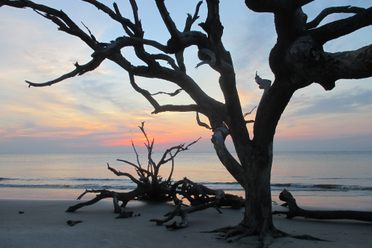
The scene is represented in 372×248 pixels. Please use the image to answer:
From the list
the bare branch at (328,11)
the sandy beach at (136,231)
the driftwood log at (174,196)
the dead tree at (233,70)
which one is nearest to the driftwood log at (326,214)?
the sandy beach at (136,231)

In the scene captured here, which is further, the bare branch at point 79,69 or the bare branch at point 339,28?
the bare branch at point 79,69

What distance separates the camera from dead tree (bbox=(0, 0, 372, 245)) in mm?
3668

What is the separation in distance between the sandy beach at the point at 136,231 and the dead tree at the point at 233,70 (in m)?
0.89

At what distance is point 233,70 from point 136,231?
11.9 feet

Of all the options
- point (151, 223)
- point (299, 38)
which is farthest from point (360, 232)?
point (299, 38)

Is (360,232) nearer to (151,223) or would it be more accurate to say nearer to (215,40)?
(151,223)

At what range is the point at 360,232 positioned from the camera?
800cm

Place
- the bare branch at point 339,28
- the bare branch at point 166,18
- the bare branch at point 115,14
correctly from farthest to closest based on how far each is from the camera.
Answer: the bare branch at point 115,14 → the bare branch at point 166,18 → the bare branch at point 339,28

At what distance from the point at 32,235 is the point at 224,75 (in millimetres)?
4258

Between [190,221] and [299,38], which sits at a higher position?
[299,38]

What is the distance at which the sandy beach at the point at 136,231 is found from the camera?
6641 mm

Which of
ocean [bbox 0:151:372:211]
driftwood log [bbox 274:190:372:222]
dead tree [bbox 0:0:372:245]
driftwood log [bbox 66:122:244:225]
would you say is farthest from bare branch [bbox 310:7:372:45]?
ocean [bbox 0:151:372:211]

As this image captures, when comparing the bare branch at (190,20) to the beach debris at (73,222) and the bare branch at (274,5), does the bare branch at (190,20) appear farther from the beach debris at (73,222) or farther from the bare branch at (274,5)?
the beach debris at (73,222)

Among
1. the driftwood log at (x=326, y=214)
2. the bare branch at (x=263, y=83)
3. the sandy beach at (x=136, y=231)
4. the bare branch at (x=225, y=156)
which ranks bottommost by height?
the sandy beach at (x=136, y=231)
